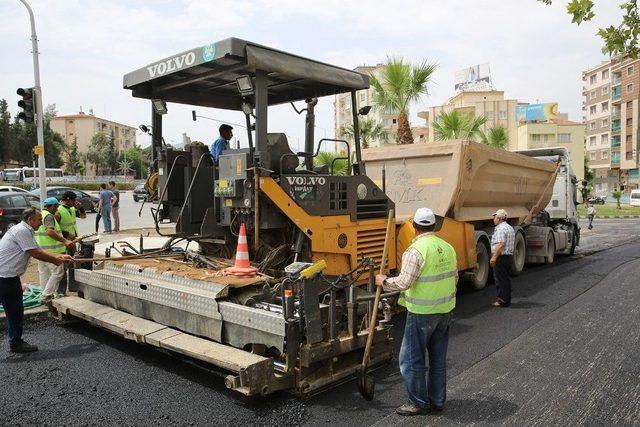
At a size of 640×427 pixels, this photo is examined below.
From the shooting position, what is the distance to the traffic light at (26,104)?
38.0 feet

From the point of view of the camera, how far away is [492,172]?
28.4 feet

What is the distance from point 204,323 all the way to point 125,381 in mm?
849

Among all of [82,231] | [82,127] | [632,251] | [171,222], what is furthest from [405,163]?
[82,127]

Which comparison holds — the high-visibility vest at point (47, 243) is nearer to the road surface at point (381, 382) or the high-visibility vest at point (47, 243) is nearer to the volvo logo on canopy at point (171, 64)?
the road surface at point (381, 382)

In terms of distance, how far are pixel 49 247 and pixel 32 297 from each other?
2.51 feet

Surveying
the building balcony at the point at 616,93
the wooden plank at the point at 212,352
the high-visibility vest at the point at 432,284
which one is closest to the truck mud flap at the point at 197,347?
the wooden plank at the point at 212,352

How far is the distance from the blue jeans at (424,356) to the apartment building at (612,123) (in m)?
62.2

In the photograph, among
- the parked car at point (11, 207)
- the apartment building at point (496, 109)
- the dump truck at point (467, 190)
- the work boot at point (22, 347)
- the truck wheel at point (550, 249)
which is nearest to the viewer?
the work boot at point (22, 347)

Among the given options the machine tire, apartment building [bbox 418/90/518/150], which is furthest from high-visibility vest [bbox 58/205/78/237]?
apartment building [bbox 418/90/518/150]

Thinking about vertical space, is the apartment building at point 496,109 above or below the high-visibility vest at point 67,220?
above

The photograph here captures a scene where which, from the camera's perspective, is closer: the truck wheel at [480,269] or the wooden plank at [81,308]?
the wooden plank at [81,308]

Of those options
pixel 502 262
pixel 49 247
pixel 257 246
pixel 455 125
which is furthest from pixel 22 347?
pixel 455 125

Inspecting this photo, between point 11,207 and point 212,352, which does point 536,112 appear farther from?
point 212,352

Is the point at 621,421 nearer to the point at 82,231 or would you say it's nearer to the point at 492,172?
the point at 492,172
